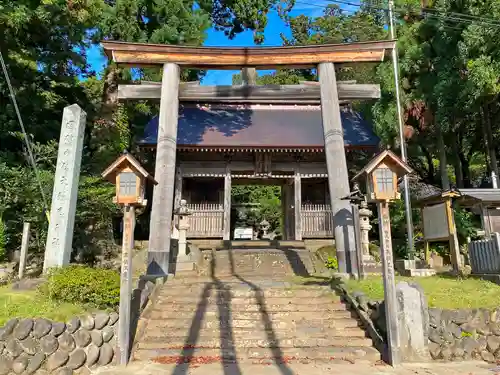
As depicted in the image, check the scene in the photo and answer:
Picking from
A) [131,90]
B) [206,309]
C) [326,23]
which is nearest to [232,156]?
[131,90]

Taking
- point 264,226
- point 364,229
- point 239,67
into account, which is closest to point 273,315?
point 364,229

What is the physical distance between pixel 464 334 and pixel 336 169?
16.5 feet

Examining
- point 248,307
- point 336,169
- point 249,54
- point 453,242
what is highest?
point 249,54

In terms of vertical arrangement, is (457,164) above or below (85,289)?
above

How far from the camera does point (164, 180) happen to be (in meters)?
10.0

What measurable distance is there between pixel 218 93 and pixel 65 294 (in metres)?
8.19

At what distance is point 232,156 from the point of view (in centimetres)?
1645

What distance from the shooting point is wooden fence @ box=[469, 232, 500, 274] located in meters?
8.49

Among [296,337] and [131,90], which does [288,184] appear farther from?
[296,337]

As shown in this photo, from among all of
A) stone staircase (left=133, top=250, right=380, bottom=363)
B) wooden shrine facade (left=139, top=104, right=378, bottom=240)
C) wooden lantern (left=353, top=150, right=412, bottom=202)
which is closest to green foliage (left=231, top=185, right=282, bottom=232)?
wooden shrine facade (left=139, top=104, right=378, bottom=240)

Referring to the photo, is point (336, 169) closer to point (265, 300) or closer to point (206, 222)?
point (265, 300)

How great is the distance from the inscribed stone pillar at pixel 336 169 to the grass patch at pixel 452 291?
37.8 inches

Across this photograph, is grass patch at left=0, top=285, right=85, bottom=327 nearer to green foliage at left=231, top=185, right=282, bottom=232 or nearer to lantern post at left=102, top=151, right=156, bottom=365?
lantern post at left=102, top=151, right=156, bottom=365

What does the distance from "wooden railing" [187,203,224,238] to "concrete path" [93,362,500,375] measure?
993 cm
